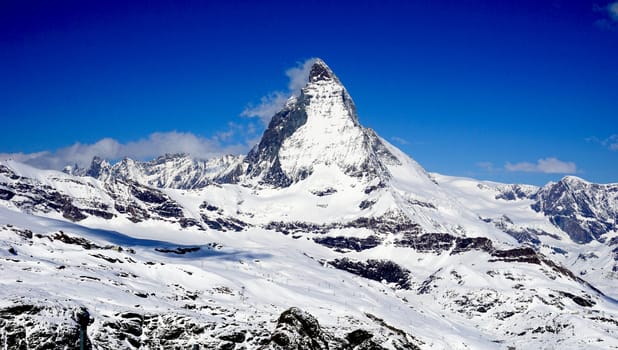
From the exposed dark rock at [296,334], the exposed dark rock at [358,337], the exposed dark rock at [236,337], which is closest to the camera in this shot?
the exposed dark rock at [296,334]

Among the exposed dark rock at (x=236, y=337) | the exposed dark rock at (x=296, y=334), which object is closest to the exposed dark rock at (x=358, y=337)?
the exposed dark rock at (x=296, y=334)

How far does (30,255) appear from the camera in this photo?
614 ft

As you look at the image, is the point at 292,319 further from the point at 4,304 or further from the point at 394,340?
the point at 4,304

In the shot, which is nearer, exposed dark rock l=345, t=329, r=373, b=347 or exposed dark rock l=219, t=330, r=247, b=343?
exposed dark rock l=219, t=330, r=247, b=343

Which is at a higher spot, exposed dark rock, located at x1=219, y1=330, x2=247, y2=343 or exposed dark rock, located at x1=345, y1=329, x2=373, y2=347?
exposed dark rock, located at x1=345, y1=329, x2=373, y2=347

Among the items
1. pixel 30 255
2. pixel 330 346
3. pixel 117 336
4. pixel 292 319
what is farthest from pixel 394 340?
pixel 30 255

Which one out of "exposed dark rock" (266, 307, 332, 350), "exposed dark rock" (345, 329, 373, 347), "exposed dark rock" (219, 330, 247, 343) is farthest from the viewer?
"exposed dark rock" (345, 329, 373, 347)

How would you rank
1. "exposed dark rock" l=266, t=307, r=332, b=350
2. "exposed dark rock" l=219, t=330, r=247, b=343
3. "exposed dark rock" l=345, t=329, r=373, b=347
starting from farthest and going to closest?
"exposed dark rock" l=345, t=329, r=373, b=347 < "exposed dark rock" l=219, t=330, r=247, b=343 < "exposed dark rock" l=266, t=307, r=332, b=350

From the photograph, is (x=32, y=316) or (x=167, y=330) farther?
(x=167, y=330)

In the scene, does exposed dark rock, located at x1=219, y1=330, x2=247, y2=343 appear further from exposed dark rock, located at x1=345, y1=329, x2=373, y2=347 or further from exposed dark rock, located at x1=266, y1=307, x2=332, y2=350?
exposed dark rock, located at x1=345, y1=329, x2=373, y2=347

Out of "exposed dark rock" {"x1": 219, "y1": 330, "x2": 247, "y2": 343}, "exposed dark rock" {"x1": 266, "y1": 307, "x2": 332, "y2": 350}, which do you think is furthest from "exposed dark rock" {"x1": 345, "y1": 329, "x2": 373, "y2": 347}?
"exposed dark rock" {"x1": 219, "y1": 330, "x2": 247, "y2": 343}

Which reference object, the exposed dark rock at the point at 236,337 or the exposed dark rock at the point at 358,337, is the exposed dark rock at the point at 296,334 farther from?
the exposed dark rock at the point at 358,337

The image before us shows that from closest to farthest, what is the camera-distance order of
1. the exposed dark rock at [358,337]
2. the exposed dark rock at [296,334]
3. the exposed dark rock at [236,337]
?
1. the exposed dark rock at [296,334]
2. the exposed dark rock at [236,337]
3. the exposed dark rock at [358,337]

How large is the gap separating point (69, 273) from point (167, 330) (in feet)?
213
